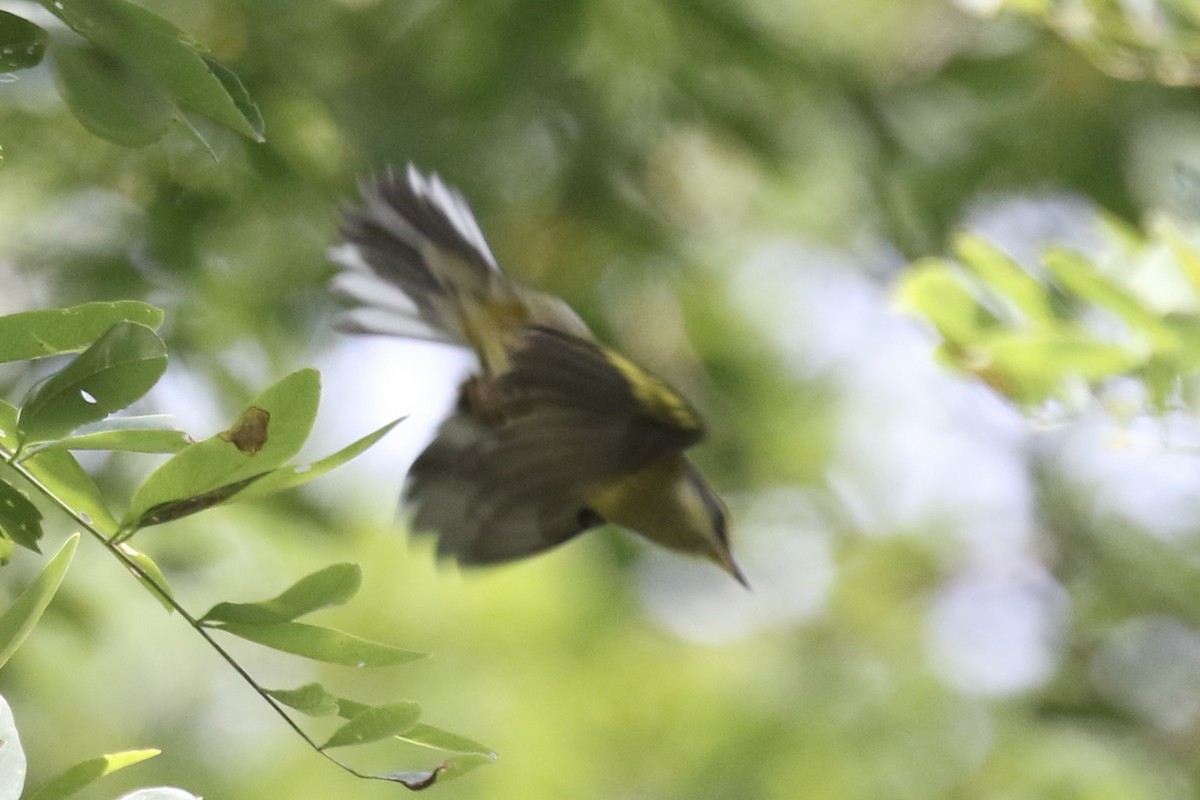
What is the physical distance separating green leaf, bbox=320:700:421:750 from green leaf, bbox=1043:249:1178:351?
736 mm

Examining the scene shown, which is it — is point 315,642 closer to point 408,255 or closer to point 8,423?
point 8,423

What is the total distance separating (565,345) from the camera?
1.38 m

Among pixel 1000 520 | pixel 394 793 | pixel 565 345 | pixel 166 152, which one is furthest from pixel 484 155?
pixel 1000 520

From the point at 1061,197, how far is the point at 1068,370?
139cm

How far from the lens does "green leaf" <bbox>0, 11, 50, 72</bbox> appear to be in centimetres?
66

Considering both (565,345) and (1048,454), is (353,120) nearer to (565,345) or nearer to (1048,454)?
(565,345)

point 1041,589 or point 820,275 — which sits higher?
point 820,275

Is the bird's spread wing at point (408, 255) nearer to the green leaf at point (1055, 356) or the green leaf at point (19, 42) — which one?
the green leaf at point (1055, 356)

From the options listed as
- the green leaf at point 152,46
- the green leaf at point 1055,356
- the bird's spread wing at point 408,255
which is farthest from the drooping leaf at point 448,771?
the bird's spread wing at point 408,255

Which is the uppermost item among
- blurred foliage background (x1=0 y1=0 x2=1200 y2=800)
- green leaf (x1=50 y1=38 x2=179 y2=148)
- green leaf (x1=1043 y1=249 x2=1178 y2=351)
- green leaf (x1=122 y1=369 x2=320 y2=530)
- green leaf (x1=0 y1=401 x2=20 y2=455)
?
green leaf (x1=50 y1=38 x2=179 y2=148)

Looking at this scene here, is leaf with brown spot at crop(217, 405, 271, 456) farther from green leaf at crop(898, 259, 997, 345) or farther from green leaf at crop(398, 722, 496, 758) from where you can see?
green leaf at crop(898, 259, 997, 345)

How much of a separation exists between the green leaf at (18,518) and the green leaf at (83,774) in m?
0.11

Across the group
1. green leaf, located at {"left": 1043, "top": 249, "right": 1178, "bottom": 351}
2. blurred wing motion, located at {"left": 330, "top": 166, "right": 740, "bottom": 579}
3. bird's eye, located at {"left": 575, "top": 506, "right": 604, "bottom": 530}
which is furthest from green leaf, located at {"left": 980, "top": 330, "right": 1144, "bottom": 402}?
bird's eye, located at {"left": 575, "top": 506, "right": 604, "bottom": 530}

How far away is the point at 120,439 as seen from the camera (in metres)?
0.71
